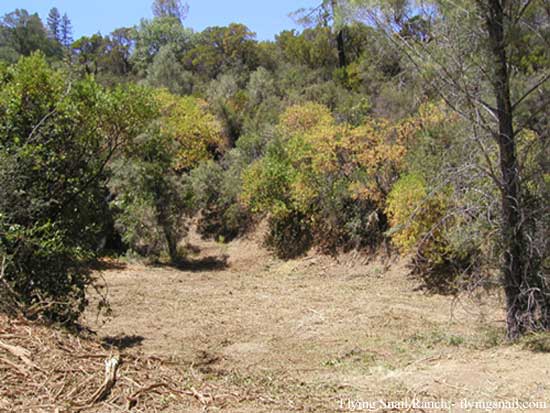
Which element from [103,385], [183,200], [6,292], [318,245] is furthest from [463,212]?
[183,200]

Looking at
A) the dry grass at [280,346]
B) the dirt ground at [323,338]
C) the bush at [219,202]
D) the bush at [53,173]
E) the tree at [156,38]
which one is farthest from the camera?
the tree at [156,38]

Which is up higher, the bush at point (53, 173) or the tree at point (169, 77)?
the tree at point (169, 77)

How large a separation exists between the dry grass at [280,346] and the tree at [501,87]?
0.91 meters

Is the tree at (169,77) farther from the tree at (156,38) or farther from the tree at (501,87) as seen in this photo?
the tree at (501,87)

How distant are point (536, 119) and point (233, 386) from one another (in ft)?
20.5

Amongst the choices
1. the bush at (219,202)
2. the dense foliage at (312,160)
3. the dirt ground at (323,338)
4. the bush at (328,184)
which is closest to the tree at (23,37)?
the dense foliage at (312,160)

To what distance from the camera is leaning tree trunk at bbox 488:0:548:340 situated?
7.69 metres

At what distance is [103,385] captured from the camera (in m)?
4.44

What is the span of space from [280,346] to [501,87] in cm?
530

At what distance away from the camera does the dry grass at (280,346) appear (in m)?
4.65

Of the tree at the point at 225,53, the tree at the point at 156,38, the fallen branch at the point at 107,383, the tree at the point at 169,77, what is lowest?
the fallen branch at the point at 107,383

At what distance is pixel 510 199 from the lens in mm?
7766

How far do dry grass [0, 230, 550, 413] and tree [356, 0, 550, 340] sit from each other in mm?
914

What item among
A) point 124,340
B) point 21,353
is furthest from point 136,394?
point 124,340
